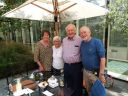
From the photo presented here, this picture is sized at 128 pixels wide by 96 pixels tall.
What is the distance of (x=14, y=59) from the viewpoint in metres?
6.67

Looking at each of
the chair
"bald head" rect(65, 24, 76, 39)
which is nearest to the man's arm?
the chair

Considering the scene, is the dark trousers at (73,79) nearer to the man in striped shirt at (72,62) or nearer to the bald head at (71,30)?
the man in striped shirt at (72,62)

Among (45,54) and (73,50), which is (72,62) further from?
(45,54)

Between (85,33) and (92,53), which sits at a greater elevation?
(85,33)

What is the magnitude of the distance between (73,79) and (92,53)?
74 centimetres

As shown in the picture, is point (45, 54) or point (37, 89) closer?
point (37, 89)

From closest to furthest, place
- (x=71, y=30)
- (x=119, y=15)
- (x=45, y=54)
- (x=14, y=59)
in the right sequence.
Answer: (x=71, y=30) < (x=45, y=54) < (x=119, y=15) < (x=14, y=59)

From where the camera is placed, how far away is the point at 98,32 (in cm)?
680

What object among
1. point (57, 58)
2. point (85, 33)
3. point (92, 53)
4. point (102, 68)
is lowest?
point (102, 68)

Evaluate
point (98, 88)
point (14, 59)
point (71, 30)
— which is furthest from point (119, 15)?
point (14, 59)

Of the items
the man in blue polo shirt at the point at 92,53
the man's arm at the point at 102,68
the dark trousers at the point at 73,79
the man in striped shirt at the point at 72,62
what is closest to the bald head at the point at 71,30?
the man in striped shirt at the point at 72,62

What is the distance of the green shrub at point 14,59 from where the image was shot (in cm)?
625

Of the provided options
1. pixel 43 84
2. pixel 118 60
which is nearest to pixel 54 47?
pixel 43 84

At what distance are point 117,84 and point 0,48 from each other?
14.3ft
